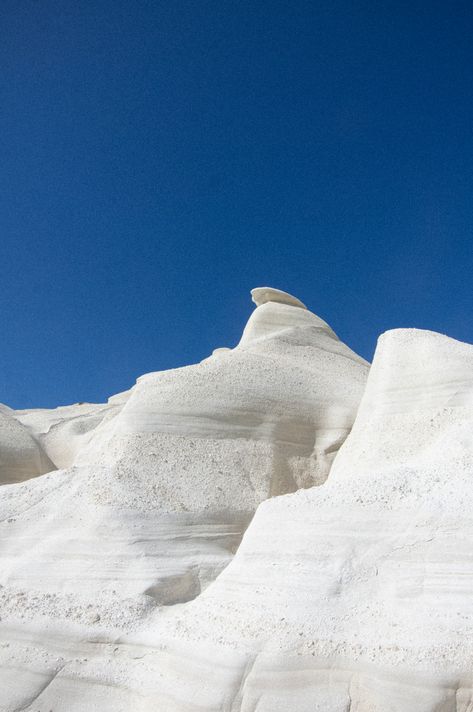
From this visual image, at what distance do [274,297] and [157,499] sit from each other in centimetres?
1004

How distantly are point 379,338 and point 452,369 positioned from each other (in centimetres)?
215

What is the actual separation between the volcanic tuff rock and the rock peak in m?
5.50

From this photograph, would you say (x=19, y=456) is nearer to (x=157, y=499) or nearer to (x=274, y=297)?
(x=274, y=297)

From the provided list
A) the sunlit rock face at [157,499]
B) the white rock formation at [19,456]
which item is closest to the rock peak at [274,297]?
the sunlit rock face at [157,499]

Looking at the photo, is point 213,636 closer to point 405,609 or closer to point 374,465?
point 405,609

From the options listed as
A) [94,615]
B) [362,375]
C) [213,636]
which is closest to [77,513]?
[94,615]

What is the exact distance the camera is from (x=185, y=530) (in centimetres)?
986

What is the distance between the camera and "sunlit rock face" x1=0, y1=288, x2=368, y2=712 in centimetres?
768

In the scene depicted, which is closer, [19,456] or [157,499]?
[157,499]

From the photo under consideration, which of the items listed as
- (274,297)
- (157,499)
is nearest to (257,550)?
(157,499)

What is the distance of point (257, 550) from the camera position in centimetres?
727

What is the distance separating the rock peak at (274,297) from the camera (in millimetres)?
19234

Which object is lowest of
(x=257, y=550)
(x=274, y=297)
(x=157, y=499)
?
(x=257, y=550)

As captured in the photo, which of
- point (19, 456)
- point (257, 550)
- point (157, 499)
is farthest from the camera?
point (19, 456)
